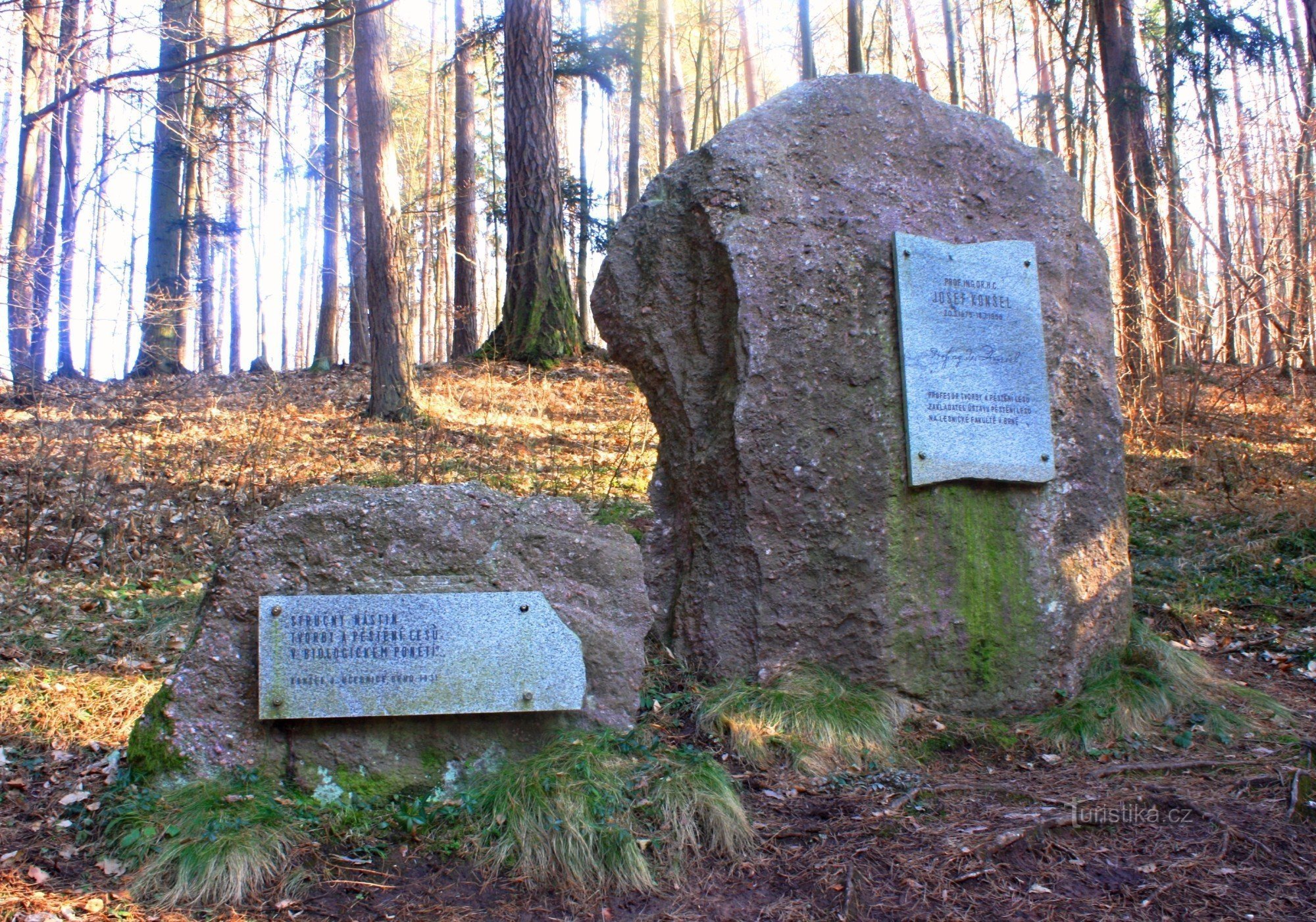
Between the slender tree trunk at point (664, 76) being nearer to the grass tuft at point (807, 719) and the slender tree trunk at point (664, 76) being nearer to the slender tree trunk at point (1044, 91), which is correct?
the slender tree trunk at point (1044, 91)

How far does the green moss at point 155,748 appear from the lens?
3.21m

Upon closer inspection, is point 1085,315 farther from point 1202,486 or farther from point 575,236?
point 575,236

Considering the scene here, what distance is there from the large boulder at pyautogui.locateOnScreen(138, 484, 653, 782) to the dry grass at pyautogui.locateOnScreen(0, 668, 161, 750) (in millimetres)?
787

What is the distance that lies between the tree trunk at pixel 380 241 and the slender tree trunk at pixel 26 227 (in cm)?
274

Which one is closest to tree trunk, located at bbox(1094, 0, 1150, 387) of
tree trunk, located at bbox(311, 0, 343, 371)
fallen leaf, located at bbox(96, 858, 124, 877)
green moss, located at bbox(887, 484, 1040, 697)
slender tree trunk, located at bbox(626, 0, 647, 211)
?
green moss, located at bbox(887, 484, 1040, 697)

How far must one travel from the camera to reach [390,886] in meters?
2.88

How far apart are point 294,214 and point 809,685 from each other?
32.7 meters

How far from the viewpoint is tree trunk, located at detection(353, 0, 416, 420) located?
30.0 feet

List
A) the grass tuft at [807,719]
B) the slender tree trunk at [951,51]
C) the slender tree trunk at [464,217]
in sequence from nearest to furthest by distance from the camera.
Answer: the grass tuft at [807,719] < the slender tree trunk at [464,217] < the slender tree trunk at [951,51]

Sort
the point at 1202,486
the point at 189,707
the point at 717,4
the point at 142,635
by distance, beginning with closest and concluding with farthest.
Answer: the point at 189,707, the point at 142,635, the point at 1202,486, the point at 717,4

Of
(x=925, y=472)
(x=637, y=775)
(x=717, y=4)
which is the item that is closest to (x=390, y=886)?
(x=637, y=775)

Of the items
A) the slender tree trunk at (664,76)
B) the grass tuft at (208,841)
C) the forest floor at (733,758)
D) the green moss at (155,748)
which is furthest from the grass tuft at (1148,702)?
the slender tree trunk at (664,76)

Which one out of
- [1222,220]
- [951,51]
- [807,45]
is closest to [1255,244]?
[951,51]
